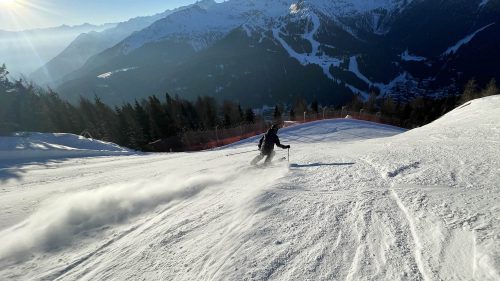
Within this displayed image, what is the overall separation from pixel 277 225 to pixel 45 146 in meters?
18.1

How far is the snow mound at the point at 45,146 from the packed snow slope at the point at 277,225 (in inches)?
281

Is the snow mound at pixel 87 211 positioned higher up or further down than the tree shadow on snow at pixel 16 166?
further down

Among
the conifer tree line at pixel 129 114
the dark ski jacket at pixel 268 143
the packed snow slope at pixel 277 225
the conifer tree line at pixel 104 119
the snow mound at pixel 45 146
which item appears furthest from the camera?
the conifer tree line at pixel 104 119

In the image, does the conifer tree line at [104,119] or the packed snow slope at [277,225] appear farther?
the conifer tree line at [104,119]

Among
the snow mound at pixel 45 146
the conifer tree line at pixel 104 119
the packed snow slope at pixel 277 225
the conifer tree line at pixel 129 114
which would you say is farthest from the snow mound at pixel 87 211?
the conifer tree line at pixel 104 119

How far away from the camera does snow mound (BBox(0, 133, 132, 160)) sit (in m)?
14.9

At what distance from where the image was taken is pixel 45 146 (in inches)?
667

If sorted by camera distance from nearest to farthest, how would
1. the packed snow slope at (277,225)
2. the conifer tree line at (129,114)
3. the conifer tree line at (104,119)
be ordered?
1. the packed snow slope at (277,225)
2. the conifer tree line at (129,114)
3. the conifer tree line at (104,119)

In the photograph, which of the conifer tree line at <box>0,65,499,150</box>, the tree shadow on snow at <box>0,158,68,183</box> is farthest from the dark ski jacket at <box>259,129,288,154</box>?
the conifer tree line at <box>0,65,499,150</box>

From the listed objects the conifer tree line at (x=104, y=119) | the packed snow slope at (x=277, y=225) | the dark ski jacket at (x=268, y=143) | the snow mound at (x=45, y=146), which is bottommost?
the packed snow slope at (x=277, y=225)

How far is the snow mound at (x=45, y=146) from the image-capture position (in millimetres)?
14950

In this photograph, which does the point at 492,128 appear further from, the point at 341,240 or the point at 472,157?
the point at 341,240

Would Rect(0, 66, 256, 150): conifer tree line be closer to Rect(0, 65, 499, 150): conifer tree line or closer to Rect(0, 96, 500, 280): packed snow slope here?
Rect(0, 65, 499, 150): conifer tree line

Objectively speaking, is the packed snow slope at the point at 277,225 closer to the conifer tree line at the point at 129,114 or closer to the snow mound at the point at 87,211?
the snow mound at the point at 87,211
